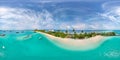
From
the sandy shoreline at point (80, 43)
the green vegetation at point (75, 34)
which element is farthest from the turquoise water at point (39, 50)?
the green vegetation at point (75, 34)

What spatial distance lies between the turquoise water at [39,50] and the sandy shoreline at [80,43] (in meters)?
0.08

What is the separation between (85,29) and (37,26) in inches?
41.4

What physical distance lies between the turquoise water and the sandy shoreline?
8 centimetres

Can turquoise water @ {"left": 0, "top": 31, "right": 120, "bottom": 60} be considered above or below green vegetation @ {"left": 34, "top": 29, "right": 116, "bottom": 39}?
below

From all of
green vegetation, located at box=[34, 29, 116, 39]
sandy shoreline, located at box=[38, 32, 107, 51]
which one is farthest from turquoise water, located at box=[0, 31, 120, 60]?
green vegetation, located at box=[34, 29, 116, 39]

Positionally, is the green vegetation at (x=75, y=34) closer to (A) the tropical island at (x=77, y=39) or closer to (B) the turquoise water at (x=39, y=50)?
(A) the tropical island at (x=77, y=39)

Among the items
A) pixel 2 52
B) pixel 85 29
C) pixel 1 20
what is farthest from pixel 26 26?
pixel 85 29

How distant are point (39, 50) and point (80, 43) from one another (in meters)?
0.95

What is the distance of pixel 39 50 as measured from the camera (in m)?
4.46

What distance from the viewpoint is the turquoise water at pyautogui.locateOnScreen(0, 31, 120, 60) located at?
441 centimetres

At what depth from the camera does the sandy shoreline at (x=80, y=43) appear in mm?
4406

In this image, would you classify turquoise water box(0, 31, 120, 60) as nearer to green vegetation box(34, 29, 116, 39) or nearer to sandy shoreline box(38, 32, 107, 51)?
sandy shoreline box(38, 32, 107, 51)

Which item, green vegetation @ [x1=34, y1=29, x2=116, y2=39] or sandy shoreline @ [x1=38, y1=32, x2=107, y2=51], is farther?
sandy shoreline @ [x1=38, y1=32, x2=107, y2=51]

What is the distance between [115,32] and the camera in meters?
4.30
